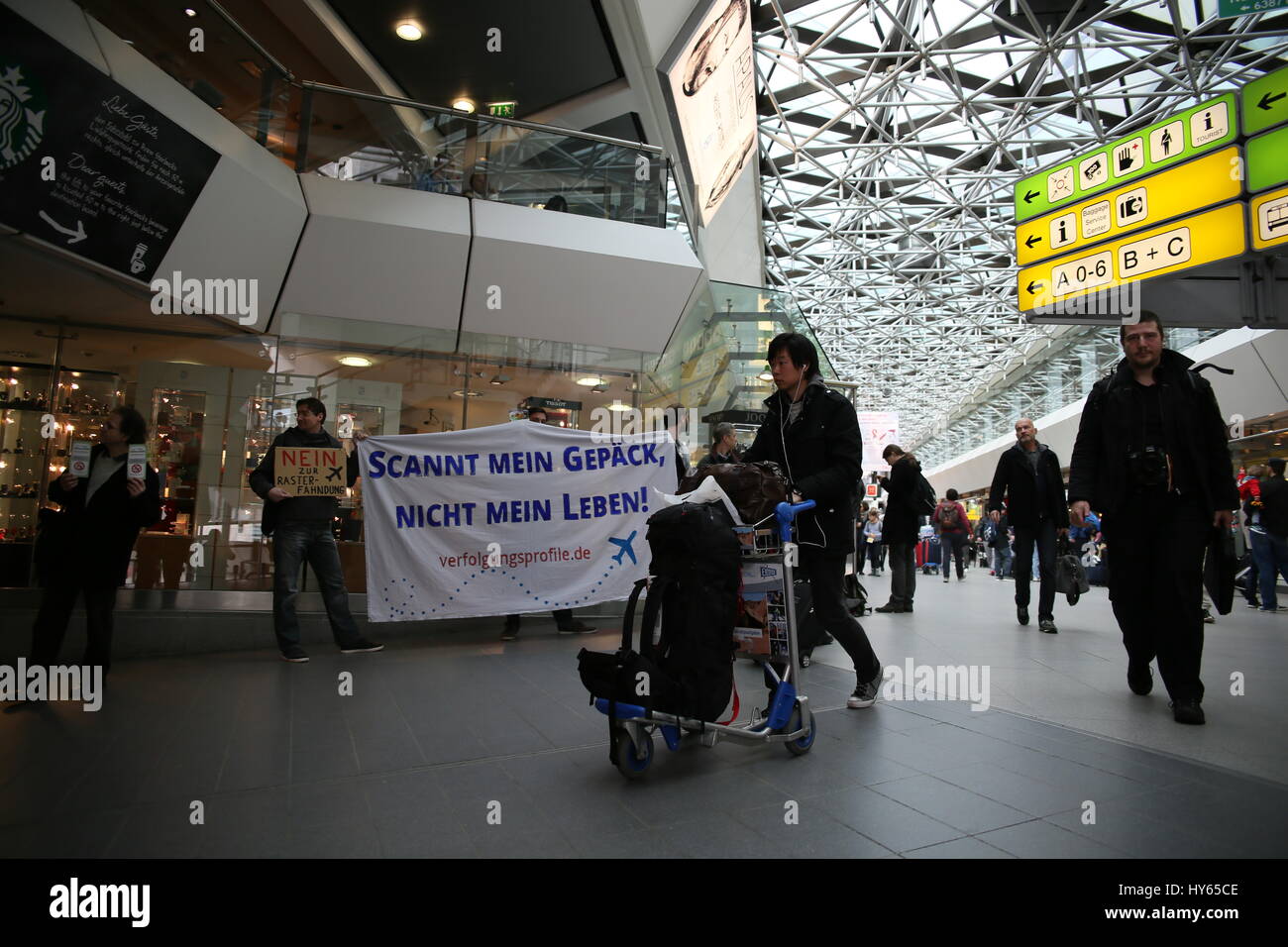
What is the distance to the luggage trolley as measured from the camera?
284 cm

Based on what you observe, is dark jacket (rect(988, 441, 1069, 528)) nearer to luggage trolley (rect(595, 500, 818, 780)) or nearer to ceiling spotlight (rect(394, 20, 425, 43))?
luggage trolley (rect(595, 500, 818, 780))

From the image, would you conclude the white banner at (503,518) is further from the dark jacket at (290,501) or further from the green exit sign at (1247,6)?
the green exit sign at (1247,6)

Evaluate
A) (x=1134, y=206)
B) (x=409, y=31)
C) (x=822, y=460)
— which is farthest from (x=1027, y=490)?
(x=409, y=31)

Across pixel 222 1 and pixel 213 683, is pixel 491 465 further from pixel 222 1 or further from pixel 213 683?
pixel 222 1

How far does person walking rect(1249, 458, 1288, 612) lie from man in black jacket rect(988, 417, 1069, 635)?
3.94 metres

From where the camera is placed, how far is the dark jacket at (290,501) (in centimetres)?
564

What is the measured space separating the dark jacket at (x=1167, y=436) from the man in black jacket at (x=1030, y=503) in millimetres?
3075

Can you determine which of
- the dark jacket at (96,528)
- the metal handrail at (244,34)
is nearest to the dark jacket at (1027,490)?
Result: the dark jacket at (96,528)

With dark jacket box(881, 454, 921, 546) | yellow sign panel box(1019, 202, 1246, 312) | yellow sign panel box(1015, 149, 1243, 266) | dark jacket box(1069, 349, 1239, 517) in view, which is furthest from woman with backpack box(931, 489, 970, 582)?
dark jacket box(1069, 349, 1239, 517)

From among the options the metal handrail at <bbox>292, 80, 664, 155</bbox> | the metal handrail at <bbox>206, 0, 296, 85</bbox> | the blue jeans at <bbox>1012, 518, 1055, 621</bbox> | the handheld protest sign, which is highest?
the metal handrail at <bbox>292, 80, 664, 155</bbox>

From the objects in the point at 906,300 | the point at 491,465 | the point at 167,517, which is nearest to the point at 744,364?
the point at 491,465

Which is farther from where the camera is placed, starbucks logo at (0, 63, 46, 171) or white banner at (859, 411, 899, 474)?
white banner at (859, 411, 899, 474)

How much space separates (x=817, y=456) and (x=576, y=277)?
6085 millimetres

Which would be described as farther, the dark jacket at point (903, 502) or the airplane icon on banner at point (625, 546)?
the dark jacket at point (903, 502)
